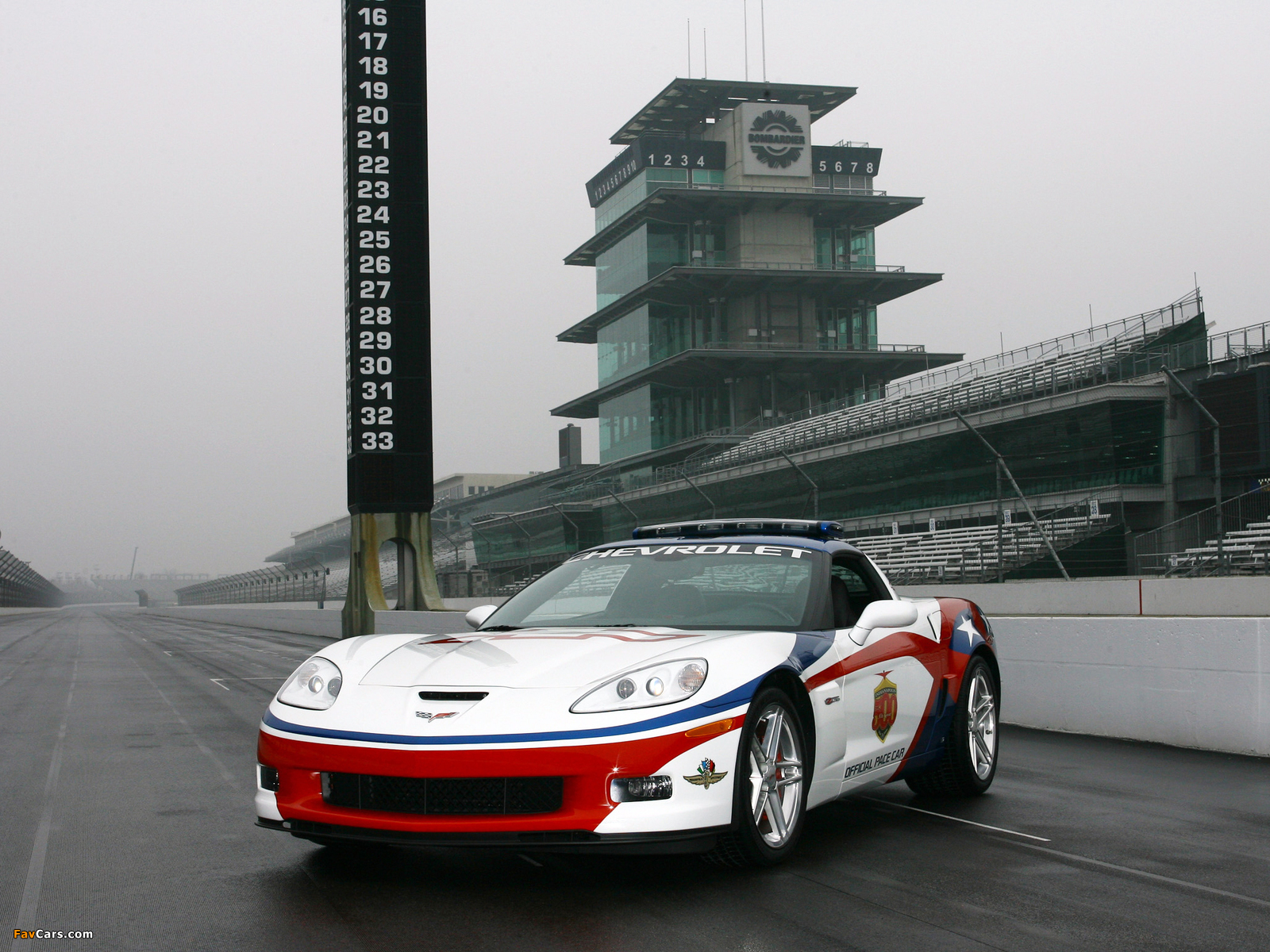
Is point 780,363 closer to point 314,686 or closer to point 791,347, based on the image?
point 791,347

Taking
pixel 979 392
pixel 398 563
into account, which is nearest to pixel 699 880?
pixel 398 563

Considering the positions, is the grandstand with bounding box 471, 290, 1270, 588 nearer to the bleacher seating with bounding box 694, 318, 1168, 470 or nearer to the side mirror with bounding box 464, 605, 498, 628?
the bleacher seating with bounding box 694, 318, 1168, 470

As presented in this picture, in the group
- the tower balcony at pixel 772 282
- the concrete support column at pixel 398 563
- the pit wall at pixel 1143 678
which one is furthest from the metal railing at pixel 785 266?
the pit wall at pixel 1143 678

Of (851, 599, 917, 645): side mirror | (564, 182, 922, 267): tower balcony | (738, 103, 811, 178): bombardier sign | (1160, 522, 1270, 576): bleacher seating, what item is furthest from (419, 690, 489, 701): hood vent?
(738, 103, 811, 178): bombardier sign

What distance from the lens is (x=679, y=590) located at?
5.88 meters

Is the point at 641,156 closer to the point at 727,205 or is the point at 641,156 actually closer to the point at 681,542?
the point at 727,205

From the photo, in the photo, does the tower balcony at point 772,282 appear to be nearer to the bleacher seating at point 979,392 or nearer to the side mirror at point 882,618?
the bleacher seating at point 979,392

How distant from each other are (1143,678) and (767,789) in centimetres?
549

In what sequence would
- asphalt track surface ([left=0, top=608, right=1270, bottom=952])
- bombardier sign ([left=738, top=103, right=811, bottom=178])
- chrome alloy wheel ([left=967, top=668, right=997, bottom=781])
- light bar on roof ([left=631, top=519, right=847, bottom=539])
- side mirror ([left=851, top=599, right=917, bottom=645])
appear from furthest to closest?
bombardier sign ([left=738, top=103, right=811, bottom=178]) < chrome alloy wheel ([left=967, top=668, right=997, bottom=781]) < light bar on roof ([left=631, top=519, right=847, bottom=539]) < side mirror ([left=851, top=599, right=917, bottom=645]) < asphalt track surface ([left=0, top=608, right=1270, bottom=952])

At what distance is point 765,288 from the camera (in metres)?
71.1

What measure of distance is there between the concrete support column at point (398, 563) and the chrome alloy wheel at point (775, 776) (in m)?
24.9

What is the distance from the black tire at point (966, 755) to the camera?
6.67 metres

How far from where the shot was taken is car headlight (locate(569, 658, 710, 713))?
456 centimetres

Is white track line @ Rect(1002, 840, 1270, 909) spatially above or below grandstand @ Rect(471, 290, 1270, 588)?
below
